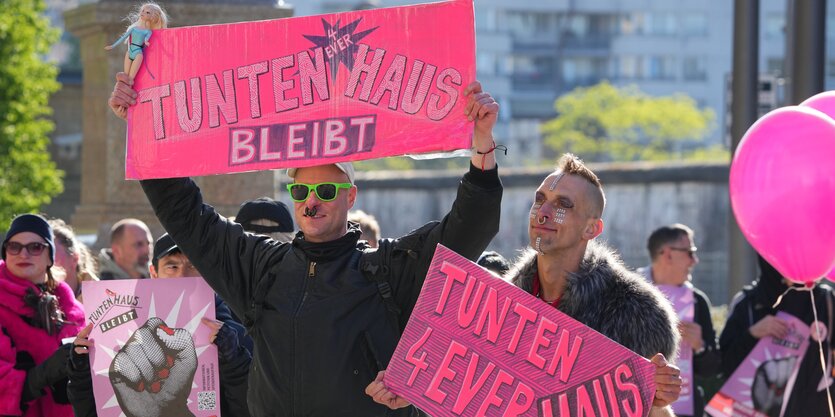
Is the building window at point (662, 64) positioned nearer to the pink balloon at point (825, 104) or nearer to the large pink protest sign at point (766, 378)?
the large pink protest sign at point (766, 378)

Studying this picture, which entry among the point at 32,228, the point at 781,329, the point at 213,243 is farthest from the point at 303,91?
the point at 781,329

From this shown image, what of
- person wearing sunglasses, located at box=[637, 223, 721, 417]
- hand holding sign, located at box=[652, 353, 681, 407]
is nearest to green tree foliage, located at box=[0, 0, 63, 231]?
person wearing sunglasses, located at box=[637, 223, 721, 417]

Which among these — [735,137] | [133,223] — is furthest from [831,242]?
[735,137]

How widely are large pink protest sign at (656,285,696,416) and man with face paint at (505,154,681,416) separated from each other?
3.27 m

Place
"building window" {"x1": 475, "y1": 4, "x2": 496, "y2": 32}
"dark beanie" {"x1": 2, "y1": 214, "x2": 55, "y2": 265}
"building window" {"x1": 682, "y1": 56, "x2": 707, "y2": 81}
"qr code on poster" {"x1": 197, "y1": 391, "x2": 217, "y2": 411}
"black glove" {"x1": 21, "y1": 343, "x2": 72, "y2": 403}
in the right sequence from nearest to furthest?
"qr code on poster" {"x1": 197, "y1": 391, "x2": 217, "y2": 411} → "black glove" {"x1": 21, "y1": 343, "x2": 72, "y2": 403} → "dark beanie" {"x1": 2, "y1": 214, "x2": 55, "y2": 265} → "building window" {"x1": 475, "y1": 4, "x2": 496, "y2": 32} → "building window" {"x1": 682, "y1": 56, "x2": 707, "y2": 81}

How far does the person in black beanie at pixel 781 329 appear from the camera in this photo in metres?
7.91

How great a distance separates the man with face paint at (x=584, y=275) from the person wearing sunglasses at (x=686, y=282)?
3423mm

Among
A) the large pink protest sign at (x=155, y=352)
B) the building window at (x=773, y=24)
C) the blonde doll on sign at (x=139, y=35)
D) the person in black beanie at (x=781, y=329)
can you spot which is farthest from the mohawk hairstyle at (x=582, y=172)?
the building window at (x=773, y=24)

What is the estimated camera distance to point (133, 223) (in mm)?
8359

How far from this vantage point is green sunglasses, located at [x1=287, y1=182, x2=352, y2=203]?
4703mm

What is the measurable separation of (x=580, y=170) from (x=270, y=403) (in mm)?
1309

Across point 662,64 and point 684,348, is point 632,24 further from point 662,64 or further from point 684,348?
point 684,348

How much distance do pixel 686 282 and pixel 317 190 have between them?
4.31 meters

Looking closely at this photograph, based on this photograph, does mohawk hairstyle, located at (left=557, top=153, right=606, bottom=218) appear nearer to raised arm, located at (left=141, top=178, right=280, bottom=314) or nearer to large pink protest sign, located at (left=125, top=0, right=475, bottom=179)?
large pink protest sign, located at (left=125, top=0, right=475, bottom=179)
